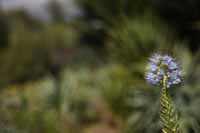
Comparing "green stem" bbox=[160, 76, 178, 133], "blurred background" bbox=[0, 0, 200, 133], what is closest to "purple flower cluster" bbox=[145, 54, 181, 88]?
"green stem" bbox=[160, 76, 178, 133]

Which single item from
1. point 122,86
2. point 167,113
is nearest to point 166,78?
point 167,113

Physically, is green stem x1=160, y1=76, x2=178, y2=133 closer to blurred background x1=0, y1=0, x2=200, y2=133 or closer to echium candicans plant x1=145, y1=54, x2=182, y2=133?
echium candicans plant x1=145, y1=54, x2=182, y2=133

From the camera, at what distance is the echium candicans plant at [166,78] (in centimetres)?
355

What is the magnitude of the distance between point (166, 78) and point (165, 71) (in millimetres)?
92

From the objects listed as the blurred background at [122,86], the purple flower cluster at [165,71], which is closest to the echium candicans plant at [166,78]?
the purple flower cluster at [165,71]

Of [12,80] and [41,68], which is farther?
[41,68]

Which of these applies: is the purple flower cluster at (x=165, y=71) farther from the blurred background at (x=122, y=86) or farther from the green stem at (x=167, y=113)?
the blurred background at (x=122, y=86)

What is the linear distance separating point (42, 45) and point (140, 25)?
814cm

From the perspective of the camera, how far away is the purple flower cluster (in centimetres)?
377

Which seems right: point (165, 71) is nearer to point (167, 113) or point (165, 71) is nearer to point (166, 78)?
point (166, 78)

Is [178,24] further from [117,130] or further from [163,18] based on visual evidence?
[117,130]

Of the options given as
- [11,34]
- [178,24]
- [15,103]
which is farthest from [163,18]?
[11,34]

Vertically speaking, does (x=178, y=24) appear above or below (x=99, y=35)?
below

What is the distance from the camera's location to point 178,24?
34.8 ft
